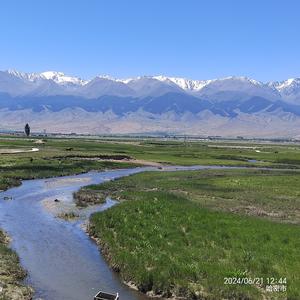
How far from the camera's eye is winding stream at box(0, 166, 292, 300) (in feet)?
84.9

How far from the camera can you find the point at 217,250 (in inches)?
1160

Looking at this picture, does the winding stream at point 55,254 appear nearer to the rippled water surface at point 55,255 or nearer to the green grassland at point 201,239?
the rippled water surface at point 55,255

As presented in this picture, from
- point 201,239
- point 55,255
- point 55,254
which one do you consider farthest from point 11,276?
point 201,239

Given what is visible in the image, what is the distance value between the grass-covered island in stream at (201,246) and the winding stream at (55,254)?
107cm

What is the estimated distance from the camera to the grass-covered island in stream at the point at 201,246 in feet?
79.9

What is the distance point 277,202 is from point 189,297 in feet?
109

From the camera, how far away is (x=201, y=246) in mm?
30688

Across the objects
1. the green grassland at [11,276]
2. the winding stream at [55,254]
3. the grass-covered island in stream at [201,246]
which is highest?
the grass-covered island in stream at [201,246]

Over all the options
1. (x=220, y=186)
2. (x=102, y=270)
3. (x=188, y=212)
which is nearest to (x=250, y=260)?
(x=102, y=270)

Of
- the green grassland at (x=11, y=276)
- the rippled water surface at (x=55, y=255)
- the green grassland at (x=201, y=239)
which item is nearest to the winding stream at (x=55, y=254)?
the rippled water surface at (x=55, y=255)

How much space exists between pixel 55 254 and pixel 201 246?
376 inches

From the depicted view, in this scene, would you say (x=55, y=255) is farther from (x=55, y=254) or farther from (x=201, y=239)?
(x=201, y=239)

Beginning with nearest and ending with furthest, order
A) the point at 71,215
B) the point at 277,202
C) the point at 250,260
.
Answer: the point at 250,260 → the point at 71,215 → the point at 277,202

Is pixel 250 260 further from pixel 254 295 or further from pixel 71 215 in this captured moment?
pixel 71 215
